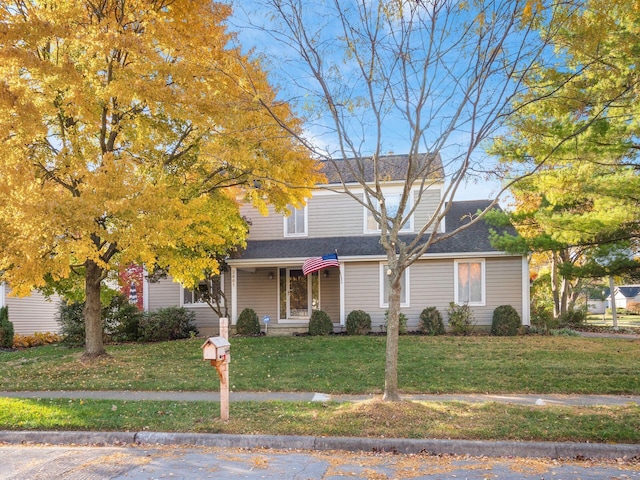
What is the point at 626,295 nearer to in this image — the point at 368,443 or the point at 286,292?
the point at 286,292

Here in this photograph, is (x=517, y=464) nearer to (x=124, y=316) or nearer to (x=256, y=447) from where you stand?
(x=256, y=447)

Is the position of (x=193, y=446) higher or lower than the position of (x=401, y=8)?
lower

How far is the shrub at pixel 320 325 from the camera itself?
17.2 m

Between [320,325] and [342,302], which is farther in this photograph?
[342,302]

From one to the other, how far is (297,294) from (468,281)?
20.5ft

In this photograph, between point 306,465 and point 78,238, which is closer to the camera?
point 306,465

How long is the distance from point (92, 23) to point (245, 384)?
758cm

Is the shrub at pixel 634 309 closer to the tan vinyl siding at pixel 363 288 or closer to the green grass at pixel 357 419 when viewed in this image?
the tan vinyl siding at pixel 363 288

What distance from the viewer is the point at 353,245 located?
18.8 metres

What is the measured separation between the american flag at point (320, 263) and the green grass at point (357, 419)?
9230 millimetres

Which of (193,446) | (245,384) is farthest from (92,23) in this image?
(193,446)

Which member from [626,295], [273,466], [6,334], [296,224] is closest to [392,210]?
[296,224]

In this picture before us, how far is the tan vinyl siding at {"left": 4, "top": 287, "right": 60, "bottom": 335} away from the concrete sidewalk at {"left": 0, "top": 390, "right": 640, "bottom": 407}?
39.1 ft

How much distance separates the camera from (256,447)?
635cm
